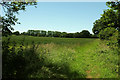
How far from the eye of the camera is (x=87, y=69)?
24.5 ft

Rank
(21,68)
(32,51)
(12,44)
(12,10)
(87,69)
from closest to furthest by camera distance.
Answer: (21,68), (12,44), (12,10), (87,69), (32,51)

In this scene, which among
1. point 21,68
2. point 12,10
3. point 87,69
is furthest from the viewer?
point 87,69

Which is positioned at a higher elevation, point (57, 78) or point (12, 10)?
point (12, 10)

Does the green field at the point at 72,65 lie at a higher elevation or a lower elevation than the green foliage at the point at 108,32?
lower

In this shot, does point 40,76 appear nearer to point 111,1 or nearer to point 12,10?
point 12,10

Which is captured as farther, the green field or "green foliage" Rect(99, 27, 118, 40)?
"green foliage" Rect(99, 27, 118, 40)

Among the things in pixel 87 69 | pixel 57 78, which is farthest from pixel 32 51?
pixel 87 69

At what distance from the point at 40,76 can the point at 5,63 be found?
1.75m

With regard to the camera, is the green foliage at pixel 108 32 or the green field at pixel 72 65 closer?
the green field at pixel 72 65

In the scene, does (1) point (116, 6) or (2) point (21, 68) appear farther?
(1) point (116, 6)

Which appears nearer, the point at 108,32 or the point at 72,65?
the point at 72,65

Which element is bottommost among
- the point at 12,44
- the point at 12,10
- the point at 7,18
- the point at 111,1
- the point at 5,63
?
the point at 5,63

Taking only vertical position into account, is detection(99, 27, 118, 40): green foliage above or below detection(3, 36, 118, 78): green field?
above

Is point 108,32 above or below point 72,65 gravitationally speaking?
above
